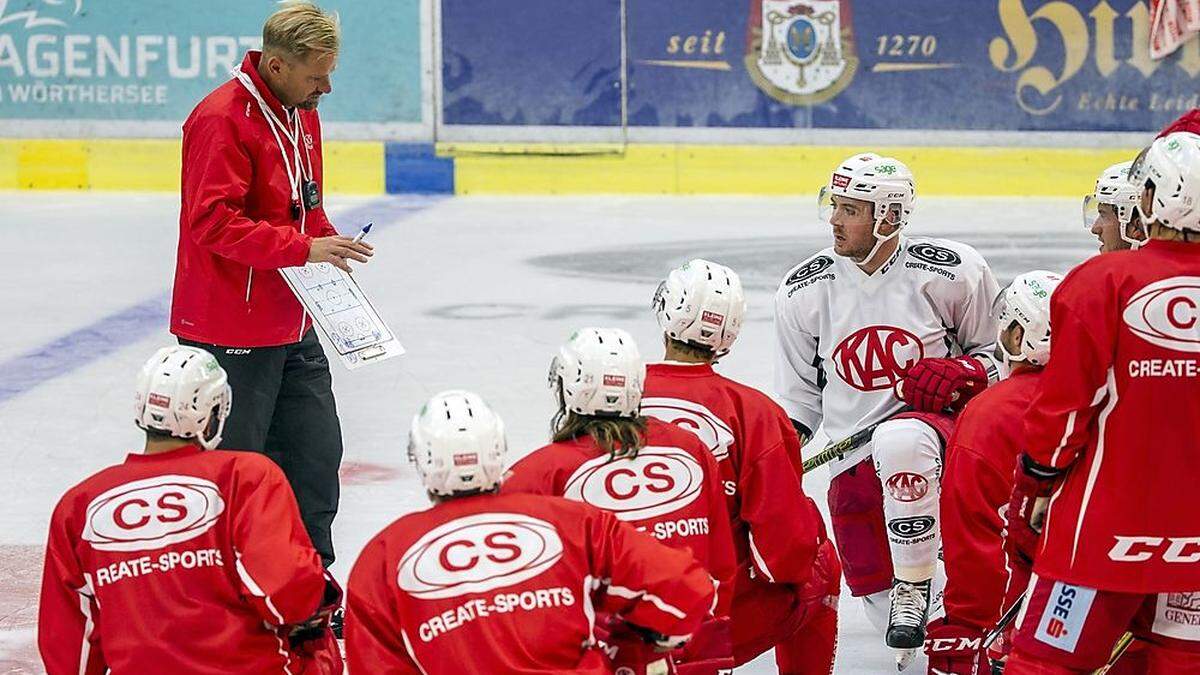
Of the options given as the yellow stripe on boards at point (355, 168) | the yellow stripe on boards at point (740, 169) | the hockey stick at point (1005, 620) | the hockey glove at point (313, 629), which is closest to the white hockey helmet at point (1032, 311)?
the hockey stick at point (1005, 620)

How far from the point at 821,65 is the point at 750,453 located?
30.4 ft

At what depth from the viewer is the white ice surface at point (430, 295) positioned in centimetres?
539

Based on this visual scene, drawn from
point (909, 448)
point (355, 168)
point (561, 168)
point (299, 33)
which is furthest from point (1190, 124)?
point (355, 168)

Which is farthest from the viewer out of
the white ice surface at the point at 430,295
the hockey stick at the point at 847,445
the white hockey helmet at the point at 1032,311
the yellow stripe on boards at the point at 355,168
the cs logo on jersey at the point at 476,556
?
the yellow stripe on boards at the point at 355,168

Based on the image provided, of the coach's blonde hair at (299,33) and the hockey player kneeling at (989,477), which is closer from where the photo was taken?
the hockey player kneeling at (989,477)

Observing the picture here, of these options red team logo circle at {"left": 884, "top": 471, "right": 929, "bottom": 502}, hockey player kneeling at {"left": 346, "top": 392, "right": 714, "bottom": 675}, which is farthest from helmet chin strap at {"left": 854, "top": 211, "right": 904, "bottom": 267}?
hockey player kneeling at {"left": 346, "top": 392, "right": 714, "bottom": 675}

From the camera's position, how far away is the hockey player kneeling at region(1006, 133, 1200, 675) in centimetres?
294

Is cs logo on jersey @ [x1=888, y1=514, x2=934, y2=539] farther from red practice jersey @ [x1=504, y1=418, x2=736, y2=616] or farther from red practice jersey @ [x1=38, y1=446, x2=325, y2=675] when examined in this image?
red practice jersey @ [x1=38, y1=446, x2=325, y2=675]

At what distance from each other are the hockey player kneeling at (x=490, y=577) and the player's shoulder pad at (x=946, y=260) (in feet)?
5.66

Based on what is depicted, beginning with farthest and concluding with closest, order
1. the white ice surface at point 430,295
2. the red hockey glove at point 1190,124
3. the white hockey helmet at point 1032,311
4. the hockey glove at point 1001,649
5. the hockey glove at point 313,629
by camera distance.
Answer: the white ice surface at point 430,295 → the red hockey glove at point 1190,124 → the white hockey helmet at point 1032,311 → the hockey glove at point 1001,649 → the hockey glove at point 313,629

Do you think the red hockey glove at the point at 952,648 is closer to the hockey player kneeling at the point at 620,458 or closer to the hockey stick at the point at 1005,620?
the hockey stick at the point at 1005,620

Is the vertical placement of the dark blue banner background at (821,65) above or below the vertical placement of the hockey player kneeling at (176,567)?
above

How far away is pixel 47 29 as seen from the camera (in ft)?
40.8

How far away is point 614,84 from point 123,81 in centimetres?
315
